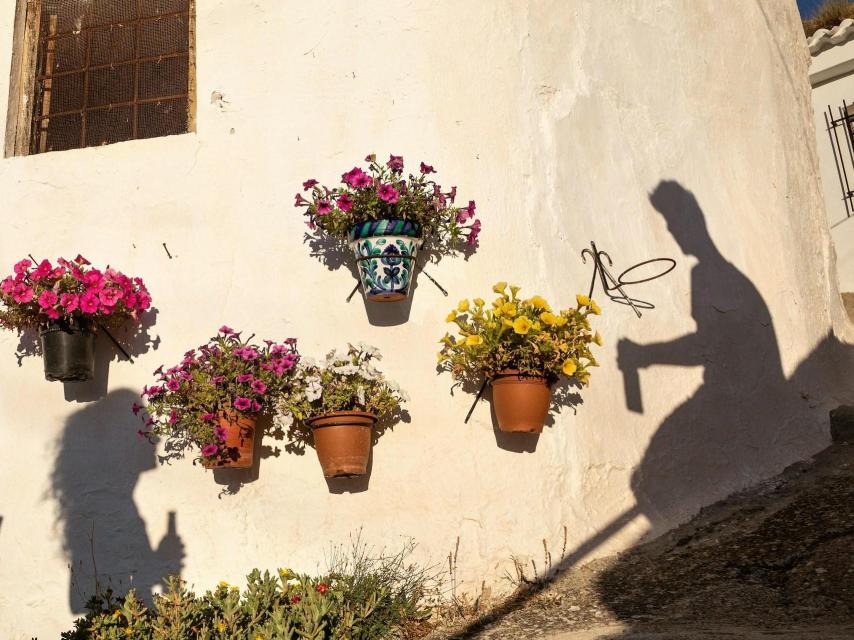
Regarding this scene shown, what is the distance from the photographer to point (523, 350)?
4508 millimetres

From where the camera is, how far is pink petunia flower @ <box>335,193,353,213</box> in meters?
4.68

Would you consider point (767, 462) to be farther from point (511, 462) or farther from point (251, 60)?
point (251, 60)

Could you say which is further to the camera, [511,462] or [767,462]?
[767,462]

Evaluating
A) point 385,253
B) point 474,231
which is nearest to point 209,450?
point 385,253

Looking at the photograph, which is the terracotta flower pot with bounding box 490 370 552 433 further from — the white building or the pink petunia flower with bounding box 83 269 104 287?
the white building

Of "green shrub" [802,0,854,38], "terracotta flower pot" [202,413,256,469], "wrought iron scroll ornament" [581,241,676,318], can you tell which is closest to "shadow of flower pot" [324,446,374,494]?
"terracotta flower pot" [202,413,256,469]

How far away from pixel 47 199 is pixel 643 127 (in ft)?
11.5

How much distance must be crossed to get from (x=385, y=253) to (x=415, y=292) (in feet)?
1.36

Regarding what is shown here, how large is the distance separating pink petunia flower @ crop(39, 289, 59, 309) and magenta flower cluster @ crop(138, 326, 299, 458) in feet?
2.02

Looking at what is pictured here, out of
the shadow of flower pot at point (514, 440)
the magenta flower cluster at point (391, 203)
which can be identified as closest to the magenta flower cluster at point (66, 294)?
the magenta flower cluster at point (391, 203)

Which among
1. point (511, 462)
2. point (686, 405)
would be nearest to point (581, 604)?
point (511, 462)

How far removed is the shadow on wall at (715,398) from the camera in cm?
512

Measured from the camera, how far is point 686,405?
5.39 metres

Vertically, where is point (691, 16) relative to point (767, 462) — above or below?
above
